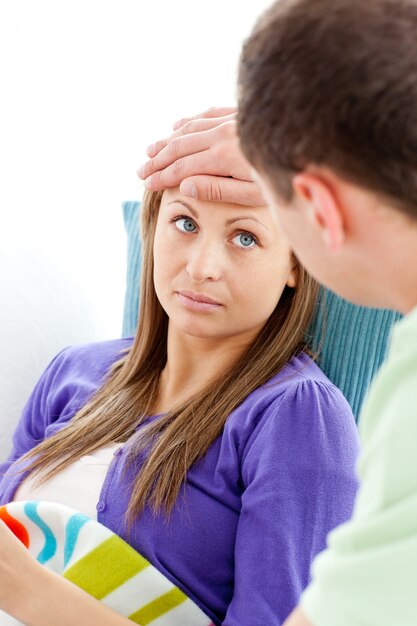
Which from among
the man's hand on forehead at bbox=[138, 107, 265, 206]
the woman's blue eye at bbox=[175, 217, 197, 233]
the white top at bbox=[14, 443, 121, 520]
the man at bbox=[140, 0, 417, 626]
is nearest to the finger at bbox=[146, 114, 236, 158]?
the man's hand on forehead at bbox=[138, 107, 265, 206]

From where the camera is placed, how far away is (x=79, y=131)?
2047 millimetres

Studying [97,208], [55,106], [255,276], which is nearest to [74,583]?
[255,276]

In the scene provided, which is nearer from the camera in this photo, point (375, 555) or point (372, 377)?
point (375, 555)

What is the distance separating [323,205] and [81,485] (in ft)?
2.28

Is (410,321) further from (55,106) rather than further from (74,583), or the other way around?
(55,106)

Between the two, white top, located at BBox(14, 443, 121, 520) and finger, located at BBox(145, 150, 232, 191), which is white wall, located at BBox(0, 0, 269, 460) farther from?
finger, located at BBox(145, 150, 232, 191)

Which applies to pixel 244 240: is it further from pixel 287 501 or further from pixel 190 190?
pixel 287 501

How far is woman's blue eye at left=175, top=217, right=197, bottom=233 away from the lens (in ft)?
4.00

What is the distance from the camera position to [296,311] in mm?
1265

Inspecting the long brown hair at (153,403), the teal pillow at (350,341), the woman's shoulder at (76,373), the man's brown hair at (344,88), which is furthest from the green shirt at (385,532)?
the woman's shoulder at (76,373)

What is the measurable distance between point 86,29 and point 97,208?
462 millimetres

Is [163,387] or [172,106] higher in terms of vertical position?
[172,106]

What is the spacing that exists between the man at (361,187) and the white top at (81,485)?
58cm

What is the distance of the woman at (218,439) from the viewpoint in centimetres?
106
